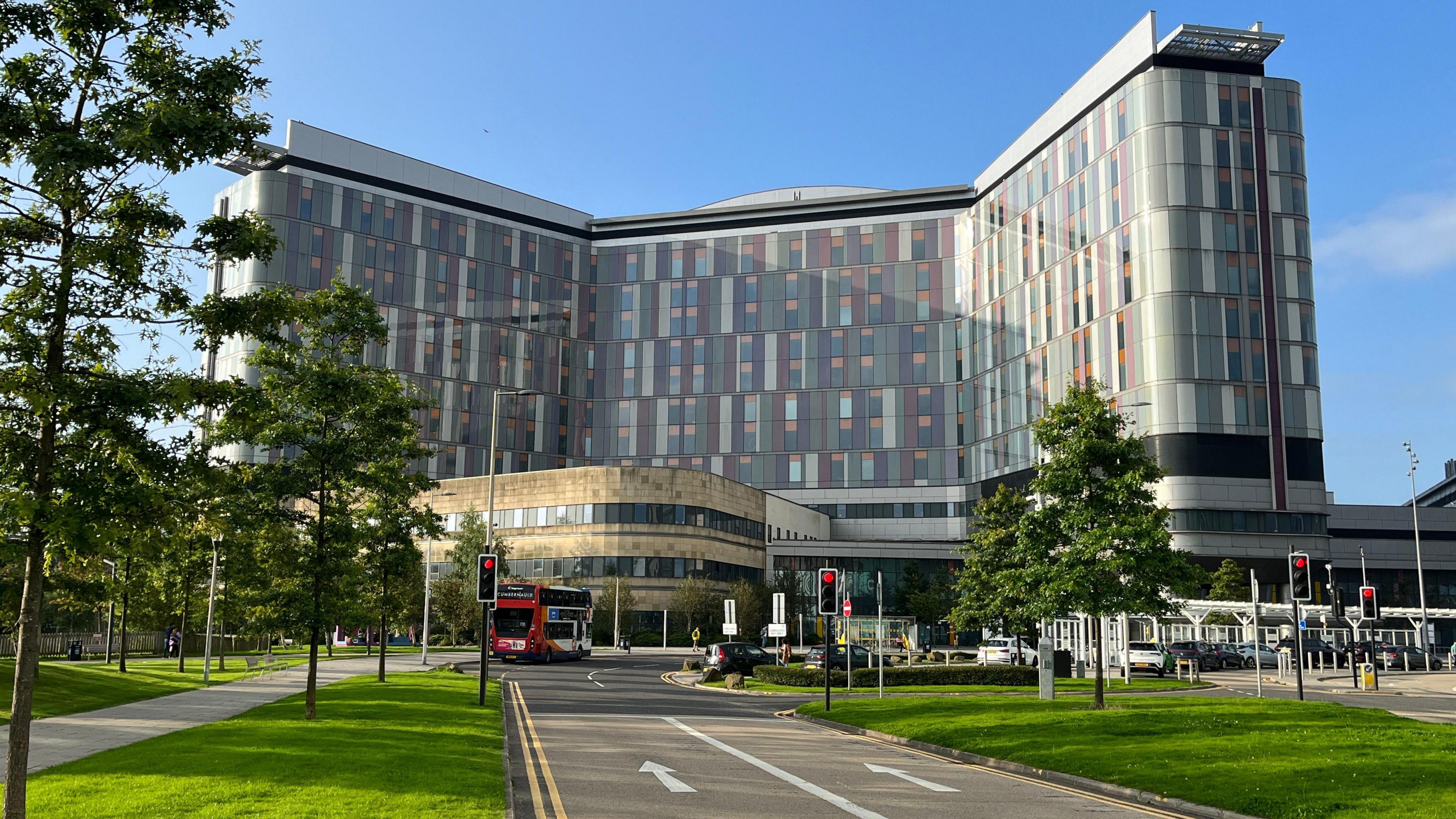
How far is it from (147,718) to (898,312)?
10135 centimetres

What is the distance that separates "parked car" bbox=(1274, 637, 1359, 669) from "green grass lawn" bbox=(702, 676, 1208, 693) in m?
24.5

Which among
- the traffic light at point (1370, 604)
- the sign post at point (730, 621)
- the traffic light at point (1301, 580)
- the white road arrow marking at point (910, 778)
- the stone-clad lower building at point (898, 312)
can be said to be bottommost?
the white road arrow marking at point (910, 778)

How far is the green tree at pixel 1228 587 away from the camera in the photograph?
7131cm

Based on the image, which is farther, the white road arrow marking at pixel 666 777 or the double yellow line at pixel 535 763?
the white road arrow marking at pixel 666 777

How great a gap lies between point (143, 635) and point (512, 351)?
6077 cm

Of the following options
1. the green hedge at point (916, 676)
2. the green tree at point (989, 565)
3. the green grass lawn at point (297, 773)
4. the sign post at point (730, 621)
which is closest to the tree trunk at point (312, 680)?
the green grass lawn at point (297, 773)

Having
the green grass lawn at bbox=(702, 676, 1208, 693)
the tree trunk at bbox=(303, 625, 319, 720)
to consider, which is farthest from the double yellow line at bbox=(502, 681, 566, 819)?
the green grass lawn at bbox=(702, 676, 1208, 693)

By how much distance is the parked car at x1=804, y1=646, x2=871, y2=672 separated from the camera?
144 feet

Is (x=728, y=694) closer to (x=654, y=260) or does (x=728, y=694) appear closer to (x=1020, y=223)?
(x=1020, y=223)

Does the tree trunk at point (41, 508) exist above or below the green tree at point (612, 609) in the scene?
above

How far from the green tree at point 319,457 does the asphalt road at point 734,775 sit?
5258 millimetres

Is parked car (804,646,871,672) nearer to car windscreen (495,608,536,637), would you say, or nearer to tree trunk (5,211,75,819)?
car windscreen (495,608,536,637)

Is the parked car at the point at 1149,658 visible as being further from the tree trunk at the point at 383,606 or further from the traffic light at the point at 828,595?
the tree trunk at the point at 383,606

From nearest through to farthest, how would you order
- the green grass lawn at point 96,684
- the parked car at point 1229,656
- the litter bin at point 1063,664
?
the green grass lawn at point 96,684 < the litter bin at point 1063,664 < the parked car at point 1229,656
